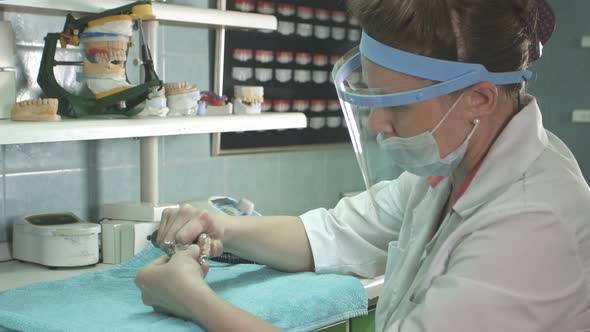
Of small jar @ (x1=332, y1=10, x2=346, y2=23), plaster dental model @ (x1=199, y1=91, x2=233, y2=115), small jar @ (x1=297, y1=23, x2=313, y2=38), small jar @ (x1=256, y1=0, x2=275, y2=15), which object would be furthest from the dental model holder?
small jar @ (x1=332, y1=10, x2=346, y2=23)

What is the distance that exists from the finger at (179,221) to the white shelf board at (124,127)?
33 centimetres

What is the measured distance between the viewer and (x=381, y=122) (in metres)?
1.21

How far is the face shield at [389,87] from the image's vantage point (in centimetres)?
113

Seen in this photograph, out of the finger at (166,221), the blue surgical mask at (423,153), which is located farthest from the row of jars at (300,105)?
the blue surgical mask at (423,153)

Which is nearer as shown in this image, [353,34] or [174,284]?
[174,284]

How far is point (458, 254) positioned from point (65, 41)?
127 cm

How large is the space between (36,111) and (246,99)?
73 centimetres

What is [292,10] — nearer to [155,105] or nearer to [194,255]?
[155,105]

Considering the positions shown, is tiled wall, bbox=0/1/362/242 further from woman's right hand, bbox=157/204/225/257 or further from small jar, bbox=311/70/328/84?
woman's right hand, bbox=157/204/225/257

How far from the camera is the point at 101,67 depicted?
1.92 metres

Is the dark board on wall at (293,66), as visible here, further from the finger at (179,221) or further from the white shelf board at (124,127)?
the finger at (179,221)

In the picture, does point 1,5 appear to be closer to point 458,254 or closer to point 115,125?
point 115,125

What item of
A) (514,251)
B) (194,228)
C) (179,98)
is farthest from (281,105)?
(514,251)

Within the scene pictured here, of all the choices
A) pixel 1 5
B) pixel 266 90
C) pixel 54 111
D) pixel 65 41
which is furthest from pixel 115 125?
pixel 266 90
